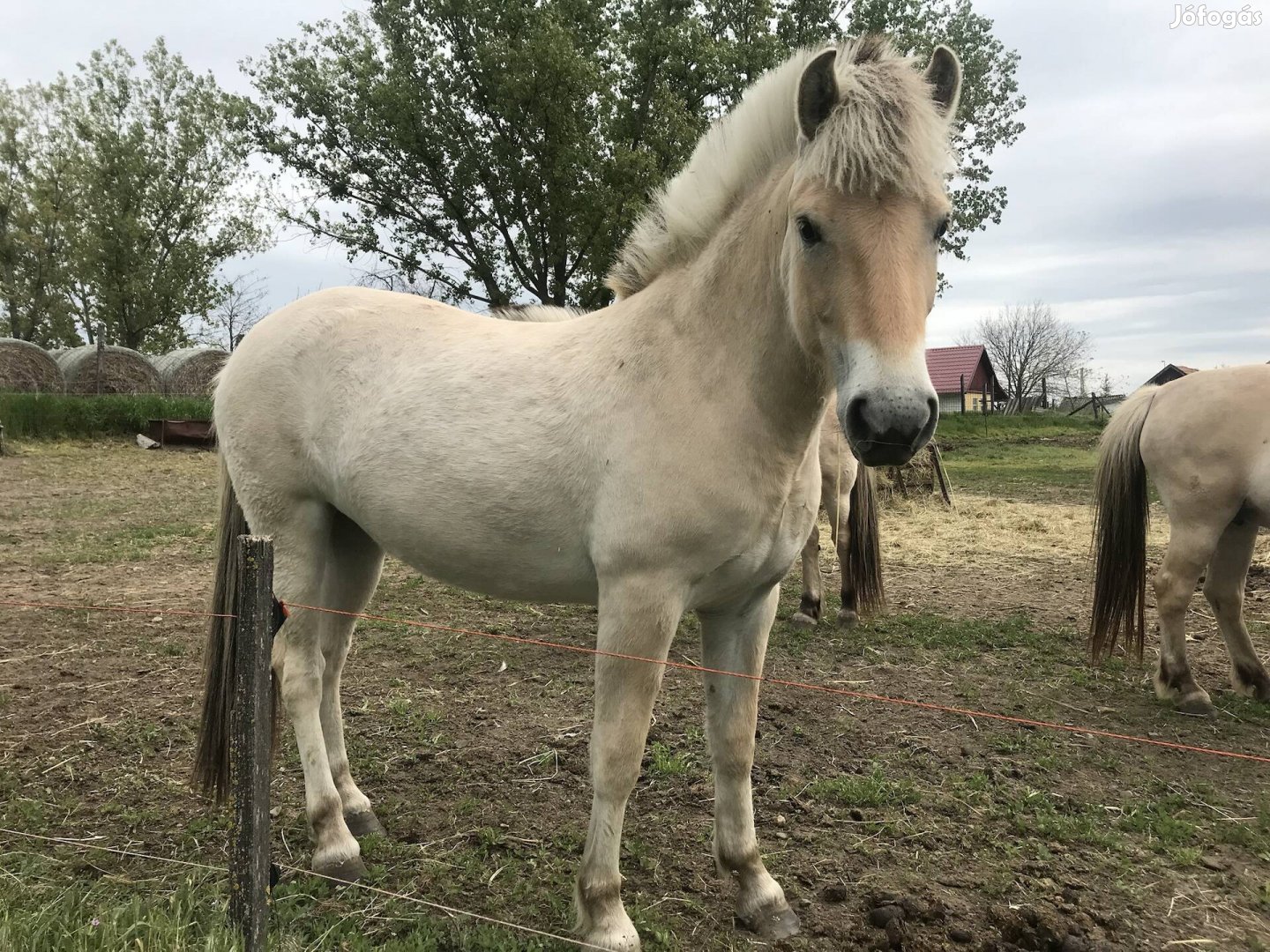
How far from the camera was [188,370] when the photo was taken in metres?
21.4

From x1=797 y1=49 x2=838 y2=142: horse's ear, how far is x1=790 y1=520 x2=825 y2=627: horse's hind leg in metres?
4.26

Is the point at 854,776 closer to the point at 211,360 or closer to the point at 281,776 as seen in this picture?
the point at 281,776

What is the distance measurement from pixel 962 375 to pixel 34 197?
41.9 meters

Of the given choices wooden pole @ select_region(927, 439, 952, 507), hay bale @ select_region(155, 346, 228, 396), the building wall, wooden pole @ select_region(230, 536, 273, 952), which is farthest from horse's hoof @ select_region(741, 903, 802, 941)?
the building wall

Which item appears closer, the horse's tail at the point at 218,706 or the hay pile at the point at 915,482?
the horse's tail at the point at 218,706

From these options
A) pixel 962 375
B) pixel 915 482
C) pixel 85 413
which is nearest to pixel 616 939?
pixel 915 482

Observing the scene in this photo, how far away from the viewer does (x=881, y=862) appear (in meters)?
2.74

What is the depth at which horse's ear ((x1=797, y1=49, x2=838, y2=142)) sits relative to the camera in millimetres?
1868

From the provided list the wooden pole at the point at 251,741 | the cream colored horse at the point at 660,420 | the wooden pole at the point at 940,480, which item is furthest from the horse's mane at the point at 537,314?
the wooden pole at the point at 940,480

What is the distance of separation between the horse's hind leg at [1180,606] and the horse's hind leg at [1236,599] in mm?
293

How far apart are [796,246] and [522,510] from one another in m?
1.08

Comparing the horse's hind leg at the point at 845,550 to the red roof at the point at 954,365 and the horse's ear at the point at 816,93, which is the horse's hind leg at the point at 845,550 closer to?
the horse's ear at the point at 816,93

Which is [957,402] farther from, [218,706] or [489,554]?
[218,706]

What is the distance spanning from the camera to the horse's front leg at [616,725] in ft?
6.97
